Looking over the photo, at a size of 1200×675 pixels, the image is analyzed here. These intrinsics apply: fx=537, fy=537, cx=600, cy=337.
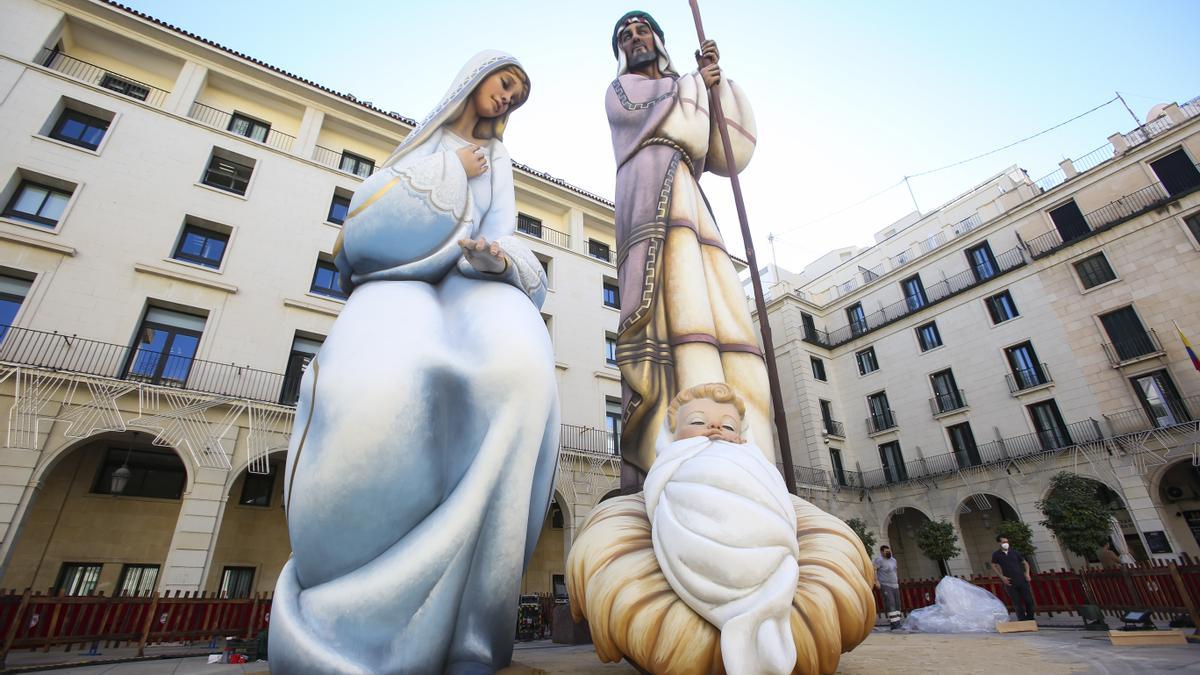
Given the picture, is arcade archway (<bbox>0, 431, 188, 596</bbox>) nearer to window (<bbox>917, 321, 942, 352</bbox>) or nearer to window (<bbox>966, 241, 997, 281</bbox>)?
window (<bbox>917, 321, 942, 352</bbox>)

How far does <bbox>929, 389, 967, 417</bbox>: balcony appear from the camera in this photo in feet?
69.3

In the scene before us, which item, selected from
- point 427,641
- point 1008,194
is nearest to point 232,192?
point 427,641

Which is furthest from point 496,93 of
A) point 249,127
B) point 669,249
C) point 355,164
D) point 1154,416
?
point 1154,416

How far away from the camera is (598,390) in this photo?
1730cm

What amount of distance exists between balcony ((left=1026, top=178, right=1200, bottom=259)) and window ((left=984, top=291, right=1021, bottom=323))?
5.75ft

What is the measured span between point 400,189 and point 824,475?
23.5 meters

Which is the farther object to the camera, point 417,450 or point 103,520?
point 103,520

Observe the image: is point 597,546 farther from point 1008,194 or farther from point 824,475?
point 1008,194

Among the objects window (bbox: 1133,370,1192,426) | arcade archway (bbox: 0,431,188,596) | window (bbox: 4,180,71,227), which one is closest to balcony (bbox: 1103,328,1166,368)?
window (bbox: 1133,370,1192,426)

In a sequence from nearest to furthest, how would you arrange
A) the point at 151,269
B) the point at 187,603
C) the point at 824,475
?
the point at 187,603 < the point at 151,269 < the point at 824,475

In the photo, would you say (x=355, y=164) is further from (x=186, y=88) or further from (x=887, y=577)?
(x=887, y=577)

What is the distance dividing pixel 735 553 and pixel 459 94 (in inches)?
88.3

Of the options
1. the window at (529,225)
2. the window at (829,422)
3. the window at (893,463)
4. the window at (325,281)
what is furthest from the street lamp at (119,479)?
the window at (893,463)

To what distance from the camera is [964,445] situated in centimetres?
2077
